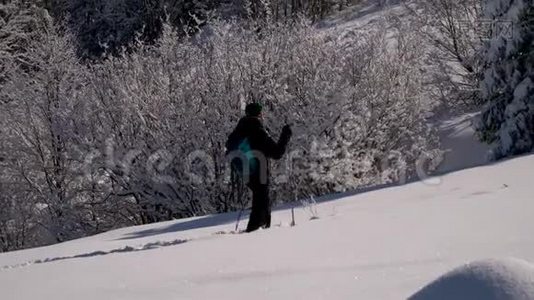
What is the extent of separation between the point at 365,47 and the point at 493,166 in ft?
22.1

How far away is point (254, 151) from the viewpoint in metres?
7.20

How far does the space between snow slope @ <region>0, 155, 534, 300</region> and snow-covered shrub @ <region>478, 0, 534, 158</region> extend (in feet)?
19.0

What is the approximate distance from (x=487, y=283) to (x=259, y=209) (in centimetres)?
520

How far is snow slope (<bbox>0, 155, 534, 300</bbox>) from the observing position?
12.8 ft

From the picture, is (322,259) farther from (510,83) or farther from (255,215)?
(510,83)

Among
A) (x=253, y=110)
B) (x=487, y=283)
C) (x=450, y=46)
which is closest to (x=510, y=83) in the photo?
(x=253, y=110)

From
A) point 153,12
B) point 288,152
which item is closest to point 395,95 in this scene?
point 288,152

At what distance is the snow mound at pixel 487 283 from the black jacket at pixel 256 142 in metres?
4.91

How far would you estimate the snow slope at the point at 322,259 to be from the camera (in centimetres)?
391

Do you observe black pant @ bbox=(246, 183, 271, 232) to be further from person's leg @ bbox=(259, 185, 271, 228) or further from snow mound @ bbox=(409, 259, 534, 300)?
snow mound @ bbox=(409, 259, 534, 300)

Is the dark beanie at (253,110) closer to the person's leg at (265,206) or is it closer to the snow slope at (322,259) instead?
the person's leg at (265,206)

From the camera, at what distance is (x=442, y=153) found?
1581cm

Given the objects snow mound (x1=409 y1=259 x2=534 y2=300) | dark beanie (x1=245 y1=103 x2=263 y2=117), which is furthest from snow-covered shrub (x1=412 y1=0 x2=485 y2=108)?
snow mound (x1=409 y1=259 x2=534 y2=300)

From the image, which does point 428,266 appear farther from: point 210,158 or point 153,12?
point 153,12
